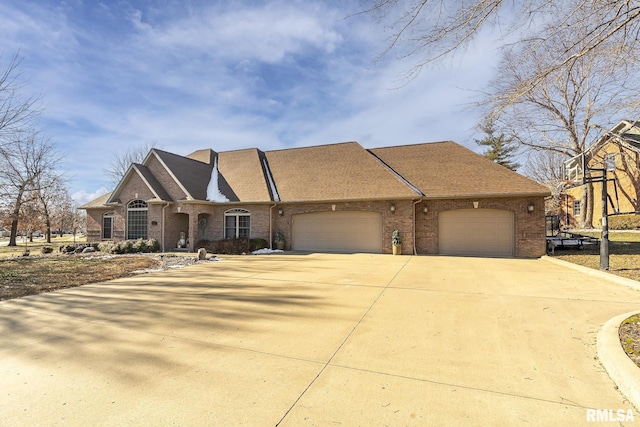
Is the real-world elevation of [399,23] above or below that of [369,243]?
above

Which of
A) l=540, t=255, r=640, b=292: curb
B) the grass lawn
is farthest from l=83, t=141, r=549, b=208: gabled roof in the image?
l=540, t=255, r=640, b=292: curb

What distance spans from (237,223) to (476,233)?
1304cm

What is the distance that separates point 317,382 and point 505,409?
66.3 inches

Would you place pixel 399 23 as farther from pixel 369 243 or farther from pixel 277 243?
pixel 277 243

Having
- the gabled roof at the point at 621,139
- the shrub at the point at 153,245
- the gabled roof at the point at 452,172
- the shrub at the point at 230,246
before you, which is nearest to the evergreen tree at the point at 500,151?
the gabled roof at the point at 452,172

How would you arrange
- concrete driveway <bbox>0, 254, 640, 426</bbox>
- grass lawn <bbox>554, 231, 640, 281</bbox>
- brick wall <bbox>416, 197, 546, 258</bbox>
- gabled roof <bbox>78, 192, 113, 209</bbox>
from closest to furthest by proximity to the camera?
concrete driveway <bbox>0, 254, 640, 426</bbox>
grass lawn <bbox>554, 231, 640, 281</bbox>
brick wall <bbox>416, 197, 546, 258</bbox>
gabled roof <bbox>78, 192, 113, 209</bbox>

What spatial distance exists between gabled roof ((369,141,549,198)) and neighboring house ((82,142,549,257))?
0.05 meters

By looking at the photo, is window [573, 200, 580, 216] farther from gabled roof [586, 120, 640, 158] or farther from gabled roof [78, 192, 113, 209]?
gabled roof [78, 192, 113, 209]

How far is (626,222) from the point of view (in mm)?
22328

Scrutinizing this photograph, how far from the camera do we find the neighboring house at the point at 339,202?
14.7 m

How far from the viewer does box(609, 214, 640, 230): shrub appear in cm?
2188

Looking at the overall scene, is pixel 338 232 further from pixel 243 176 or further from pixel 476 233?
pixel 243 176

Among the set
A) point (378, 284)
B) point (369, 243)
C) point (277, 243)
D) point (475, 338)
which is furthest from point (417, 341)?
point (277, 243)

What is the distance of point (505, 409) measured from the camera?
8.65ft
